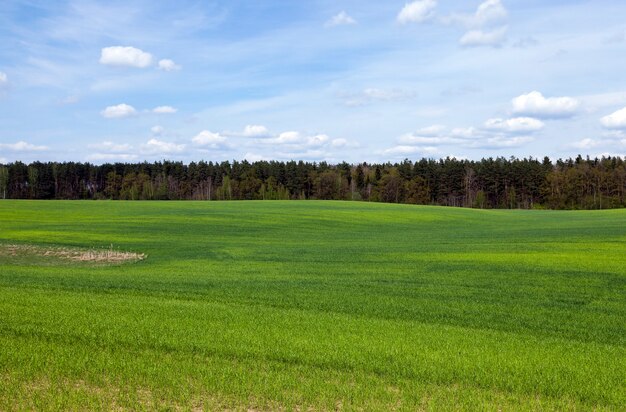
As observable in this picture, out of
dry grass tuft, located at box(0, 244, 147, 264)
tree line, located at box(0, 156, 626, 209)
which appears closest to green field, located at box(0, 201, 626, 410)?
dry grass tuft, located at box(0, 244, 147, 264)

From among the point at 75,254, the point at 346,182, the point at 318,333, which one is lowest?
the point at 75,254

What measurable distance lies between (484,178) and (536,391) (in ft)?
446

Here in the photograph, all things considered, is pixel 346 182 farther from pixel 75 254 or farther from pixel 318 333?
pixel 318 333

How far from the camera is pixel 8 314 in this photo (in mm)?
12797

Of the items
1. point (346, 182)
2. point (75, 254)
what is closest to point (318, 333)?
point (75, 254)

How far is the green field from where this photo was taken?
8.71 m

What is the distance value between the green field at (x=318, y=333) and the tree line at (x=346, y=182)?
11056 centimetres

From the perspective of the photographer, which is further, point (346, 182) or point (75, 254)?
point (346, 182)

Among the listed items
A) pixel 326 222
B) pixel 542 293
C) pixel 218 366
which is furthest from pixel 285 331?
pixel 326 222

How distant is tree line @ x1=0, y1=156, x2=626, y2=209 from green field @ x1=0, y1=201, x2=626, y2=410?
111 meters

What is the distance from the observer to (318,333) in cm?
1227

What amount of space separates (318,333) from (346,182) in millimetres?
145167

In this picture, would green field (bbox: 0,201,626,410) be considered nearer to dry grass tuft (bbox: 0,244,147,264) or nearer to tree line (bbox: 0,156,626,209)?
dry grass tuft (bbox: 0,244,147,264)

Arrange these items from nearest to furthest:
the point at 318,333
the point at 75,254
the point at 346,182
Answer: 1. the point at 318,333
2. the point at 75,254
3. the point at 346,182
